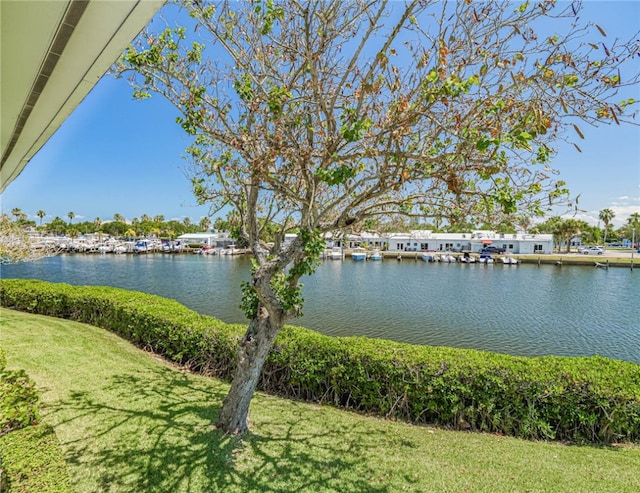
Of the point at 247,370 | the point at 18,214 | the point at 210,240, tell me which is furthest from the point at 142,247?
the point at 247,370

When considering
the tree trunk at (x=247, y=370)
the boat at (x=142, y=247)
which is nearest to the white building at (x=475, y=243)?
the boat at (x=142, y=247)

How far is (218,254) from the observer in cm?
6181

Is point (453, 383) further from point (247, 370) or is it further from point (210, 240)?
point (210, 240)


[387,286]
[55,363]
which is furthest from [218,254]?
[55,363]

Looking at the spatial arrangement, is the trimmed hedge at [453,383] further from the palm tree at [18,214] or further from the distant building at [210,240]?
the distant building at [210,240]

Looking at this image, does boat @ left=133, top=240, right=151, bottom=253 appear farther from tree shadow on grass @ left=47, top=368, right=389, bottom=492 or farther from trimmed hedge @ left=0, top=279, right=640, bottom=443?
tree shadow on grass @ left=47, top=368, right=389, bottom=492

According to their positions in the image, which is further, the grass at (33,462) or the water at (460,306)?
the water at (460,306)

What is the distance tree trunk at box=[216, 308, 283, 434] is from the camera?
432 centimetres

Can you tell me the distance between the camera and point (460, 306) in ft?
64.7

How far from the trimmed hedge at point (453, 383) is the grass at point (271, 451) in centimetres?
32

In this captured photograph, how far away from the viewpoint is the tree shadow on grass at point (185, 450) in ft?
11.6

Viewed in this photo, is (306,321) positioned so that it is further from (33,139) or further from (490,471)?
(33,139)

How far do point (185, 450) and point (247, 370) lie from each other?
1111 millimetres

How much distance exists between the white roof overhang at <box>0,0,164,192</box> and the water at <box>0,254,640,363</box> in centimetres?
1227
